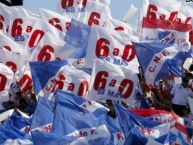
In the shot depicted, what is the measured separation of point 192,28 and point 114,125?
17.8 ft

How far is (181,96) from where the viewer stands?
18453mm

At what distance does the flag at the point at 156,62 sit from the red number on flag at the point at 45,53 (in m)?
2.51

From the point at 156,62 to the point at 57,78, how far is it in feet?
6.91

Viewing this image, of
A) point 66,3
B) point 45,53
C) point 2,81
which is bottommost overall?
point 2,81

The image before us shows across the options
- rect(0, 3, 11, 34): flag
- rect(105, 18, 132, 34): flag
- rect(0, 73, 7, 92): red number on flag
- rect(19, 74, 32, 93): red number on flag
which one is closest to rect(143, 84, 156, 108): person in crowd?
rect(19, 74, 32, 93): red number on flag

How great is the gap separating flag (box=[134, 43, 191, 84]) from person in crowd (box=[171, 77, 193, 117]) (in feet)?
2.83

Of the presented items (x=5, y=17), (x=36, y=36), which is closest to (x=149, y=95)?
(x=36, y=36)

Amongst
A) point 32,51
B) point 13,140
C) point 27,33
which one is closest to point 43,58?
point 32,51

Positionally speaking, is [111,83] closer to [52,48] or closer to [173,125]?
[52,48]

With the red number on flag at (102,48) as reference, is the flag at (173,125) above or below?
below

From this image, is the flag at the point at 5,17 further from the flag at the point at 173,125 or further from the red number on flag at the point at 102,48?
the flag at the point at 173,125

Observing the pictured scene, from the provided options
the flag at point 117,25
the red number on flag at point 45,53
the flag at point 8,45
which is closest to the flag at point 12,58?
the red number on flag at point 45,53

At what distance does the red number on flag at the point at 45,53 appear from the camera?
827 inches

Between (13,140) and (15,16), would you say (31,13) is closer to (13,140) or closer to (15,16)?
(15,16)
